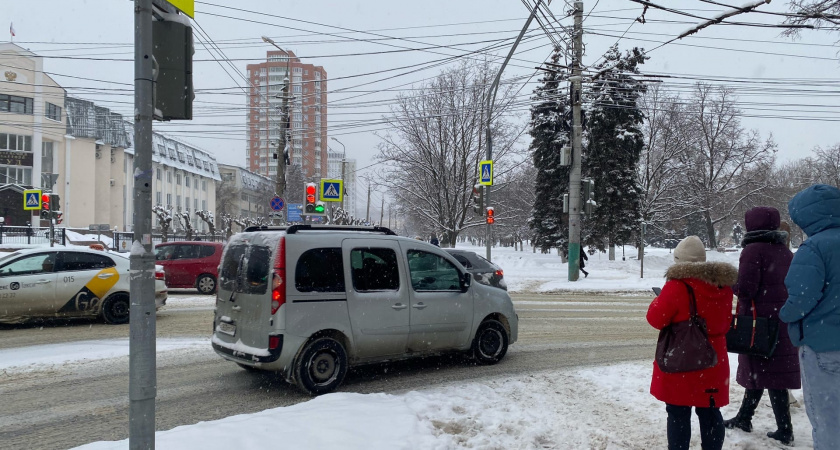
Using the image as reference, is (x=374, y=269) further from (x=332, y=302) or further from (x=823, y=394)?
(x=823, y=394)

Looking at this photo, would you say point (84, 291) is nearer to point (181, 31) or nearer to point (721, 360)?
point (181, 31)

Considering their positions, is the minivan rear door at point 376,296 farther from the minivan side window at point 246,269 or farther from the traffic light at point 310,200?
the traffic light at point 310,200

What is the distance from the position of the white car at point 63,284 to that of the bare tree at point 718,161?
1605 inches

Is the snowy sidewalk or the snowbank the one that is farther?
Answer: the snowbank

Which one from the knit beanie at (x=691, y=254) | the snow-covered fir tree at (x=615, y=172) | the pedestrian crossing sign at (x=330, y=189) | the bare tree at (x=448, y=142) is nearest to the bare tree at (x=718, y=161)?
the snow-covered fir tree at (x=615, y=172)

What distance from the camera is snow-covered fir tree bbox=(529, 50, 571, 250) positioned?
39.6 m

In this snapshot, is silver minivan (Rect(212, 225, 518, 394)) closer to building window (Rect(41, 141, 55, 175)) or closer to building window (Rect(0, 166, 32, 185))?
building window (Rect(0, 166, 32, 185))

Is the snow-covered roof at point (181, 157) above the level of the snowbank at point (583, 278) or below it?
above

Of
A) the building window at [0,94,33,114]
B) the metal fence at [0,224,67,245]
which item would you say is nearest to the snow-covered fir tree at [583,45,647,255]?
the metal fence at [0,224,67,245]

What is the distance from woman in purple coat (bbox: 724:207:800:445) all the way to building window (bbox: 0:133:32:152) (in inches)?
2386

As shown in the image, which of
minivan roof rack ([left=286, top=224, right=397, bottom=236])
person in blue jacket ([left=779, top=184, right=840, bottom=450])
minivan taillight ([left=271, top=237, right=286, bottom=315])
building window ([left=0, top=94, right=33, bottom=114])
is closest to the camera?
person in blue jacket ([left=779, top=184, right=840, bottom=450])

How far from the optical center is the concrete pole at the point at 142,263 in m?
3.30

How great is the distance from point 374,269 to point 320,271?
0.73 m

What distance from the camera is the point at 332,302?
21.1ft
